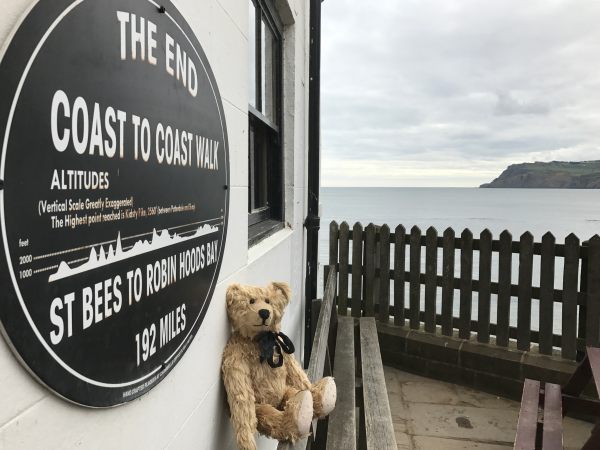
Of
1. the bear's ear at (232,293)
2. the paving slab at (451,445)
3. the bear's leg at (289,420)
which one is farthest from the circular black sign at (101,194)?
the paving slab at (451,445)

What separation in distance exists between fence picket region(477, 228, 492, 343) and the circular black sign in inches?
169

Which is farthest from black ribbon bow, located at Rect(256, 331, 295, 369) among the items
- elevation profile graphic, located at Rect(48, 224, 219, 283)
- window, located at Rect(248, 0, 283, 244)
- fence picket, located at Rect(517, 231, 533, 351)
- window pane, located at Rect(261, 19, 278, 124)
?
fence picket, located at Rect(517, 231, 533, 351)

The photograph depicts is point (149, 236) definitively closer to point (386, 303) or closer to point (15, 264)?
point (15, 264)

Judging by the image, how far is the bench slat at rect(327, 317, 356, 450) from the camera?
7.03 ft

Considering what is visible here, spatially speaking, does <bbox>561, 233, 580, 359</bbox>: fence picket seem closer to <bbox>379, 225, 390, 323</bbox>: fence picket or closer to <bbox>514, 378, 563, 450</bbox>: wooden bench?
<bbox>514, 378, 563, 450</bbox>: wooden bench

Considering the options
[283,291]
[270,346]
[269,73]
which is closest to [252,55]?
[269,73]

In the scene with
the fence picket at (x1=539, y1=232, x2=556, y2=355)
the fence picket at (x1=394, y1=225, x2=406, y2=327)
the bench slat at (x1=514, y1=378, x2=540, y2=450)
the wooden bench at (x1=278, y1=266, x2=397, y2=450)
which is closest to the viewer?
the wooden bench at (x1=278, y1=266, x2=397, y2=450)

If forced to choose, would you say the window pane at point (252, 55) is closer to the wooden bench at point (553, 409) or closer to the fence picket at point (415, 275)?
the wooden bench at point (553, 409)

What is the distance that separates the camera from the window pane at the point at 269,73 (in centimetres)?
311

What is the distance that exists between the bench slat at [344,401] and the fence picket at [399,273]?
132 centimetres

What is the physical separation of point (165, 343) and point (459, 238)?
4481 mm

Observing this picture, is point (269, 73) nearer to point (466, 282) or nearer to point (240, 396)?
point (240, 396)

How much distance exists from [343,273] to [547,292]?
2330mm

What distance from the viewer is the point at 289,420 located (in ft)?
4.78
